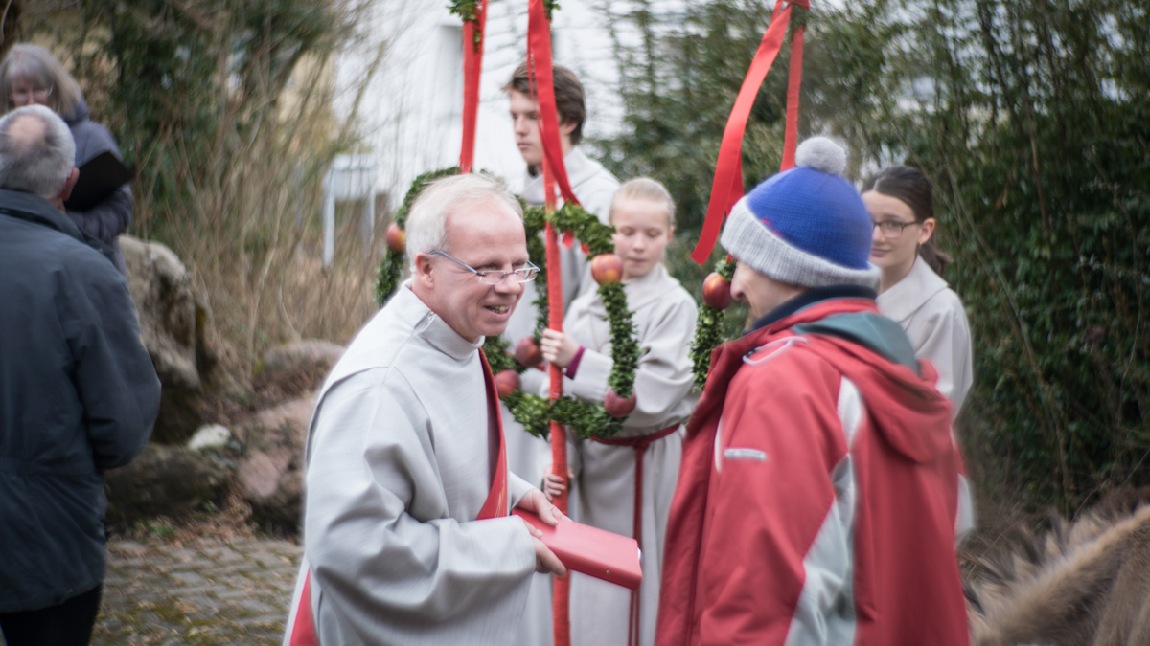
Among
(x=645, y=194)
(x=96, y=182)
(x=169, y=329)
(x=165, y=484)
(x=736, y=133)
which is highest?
(x=736, y=133)

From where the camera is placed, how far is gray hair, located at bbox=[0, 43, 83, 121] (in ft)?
17.6

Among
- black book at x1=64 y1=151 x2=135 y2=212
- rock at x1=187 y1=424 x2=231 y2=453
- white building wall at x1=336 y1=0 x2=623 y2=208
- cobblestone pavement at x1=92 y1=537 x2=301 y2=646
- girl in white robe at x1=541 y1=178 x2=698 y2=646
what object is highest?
white building wall at x1=336 y1=0 x2=623 y2=208

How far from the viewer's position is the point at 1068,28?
5.07 metres

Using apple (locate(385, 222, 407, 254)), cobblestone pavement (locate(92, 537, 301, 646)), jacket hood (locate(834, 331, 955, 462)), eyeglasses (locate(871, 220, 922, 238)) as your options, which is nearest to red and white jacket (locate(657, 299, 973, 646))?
jacket hood (locate(834, 331, 955, 462))

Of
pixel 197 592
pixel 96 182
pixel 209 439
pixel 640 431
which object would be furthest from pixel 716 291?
pixel 209 439

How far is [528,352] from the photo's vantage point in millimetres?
4043

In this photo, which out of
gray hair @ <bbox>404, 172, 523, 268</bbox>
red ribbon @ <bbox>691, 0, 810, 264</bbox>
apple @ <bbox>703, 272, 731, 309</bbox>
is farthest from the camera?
apple @ <bbox>703, 272, 731, 309</bbox>

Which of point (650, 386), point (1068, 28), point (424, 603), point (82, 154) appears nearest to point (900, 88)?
point (1068, 28)

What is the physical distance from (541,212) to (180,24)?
5762 mm

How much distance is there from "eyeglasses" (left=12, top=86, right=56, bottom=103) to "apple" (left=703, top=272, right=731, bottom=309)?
11.8ft

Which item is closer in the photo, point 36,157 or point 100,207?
point 36,157

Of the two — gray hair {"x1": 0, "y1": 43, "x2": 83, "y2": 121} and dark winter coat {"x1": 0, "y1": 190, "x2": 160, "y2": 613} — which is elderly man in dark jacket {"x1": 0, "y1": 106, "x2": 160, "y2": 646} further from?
gray hair {"x1": 0, "y1": 43, "x2": 83, "y2": 121}

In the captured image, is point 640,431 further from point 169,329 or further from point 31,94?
point 169,329

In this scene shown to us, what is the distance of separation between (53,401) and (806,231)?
2.28 m
